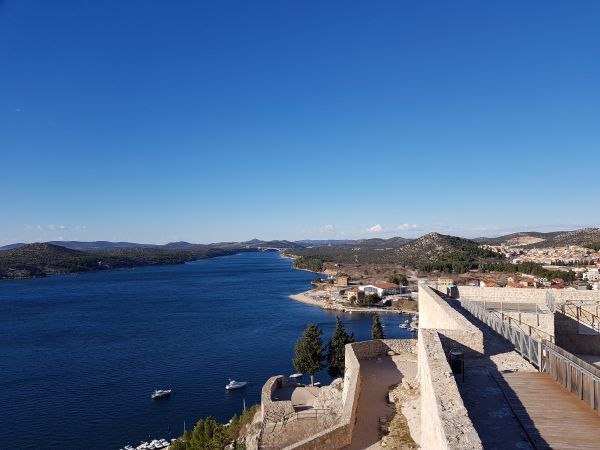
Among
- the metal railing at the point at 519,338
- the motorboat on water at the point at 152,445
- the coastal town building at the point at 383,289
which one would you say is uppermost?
the metal railing at the point at 519,338

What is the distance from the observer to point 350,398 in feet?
27.3

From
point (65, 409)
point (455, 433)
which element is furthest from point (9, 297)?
point (455, 433)

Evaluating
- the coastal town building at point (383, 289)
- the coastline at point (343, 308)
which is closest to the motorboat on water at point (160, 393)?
the coastline at point (343, 308)

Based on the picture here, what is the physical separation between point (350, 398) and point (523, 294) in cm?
758

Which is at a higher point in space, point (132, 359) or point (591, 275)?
point (591, 275)

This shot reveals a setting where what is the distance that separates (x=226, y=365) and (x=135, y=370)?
18.5 feet

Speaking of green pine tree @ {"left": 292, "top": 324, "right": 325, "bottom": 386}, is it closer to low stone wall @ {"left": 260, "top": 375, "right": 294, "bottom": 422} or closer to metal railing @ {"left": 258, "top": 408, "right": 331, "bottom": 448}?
low stone wall @ {"left": 260, "top": 375, "right": 294, "bottom": 422}

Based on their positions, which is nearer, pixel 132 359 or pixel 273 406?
pixel 273 406

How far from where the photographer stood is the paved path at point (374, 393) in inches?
303

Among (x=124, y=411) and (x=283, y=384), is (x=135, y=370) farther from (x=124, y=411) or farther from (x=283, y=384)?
(x=283, y=384)

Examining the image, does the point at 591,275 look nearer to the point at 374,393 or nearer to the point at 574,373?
the point at 374,393

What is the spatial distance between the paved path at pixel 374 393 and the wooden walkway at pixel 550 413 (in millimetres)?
2800

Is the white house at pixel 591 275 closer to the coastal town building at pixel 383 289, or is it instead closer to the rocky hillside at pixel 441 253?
the rocky hillside at pixel 441 253

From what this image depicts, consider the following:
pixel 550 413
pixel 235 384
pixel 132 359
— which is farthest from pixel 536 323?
pixel 132 359
